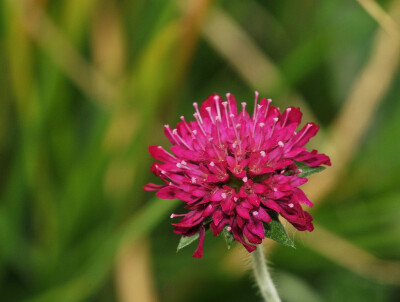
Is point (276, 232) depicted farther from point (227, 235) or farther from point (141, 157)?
point (141, 157)

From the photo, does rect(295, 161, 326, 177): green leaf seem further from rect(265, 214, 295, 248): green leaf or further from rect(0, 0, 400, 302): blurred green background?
rect(0, 0, 400, 302): blurred green background

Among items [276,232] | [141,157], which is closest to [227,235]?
[276,232]

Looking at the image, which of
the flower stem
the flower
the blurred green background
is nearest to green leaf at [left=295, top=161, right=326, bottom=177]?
the flower

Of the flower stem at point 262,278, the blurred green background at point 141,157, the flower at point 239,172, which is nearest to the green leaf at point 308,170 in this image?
the flower at point 239,172

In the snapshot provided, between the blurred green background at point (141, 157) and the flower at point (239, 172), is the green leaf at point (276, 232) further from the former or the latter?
the blurred green background at point (141, 157)

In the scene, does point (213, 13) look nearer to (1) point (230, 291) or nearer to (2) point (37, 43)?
(2) point (37, 43)

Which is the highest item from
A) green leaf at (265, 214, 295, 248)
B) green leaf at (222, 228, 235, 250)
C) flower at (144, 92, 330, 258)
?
flower at (144, 92, 330, 258)
